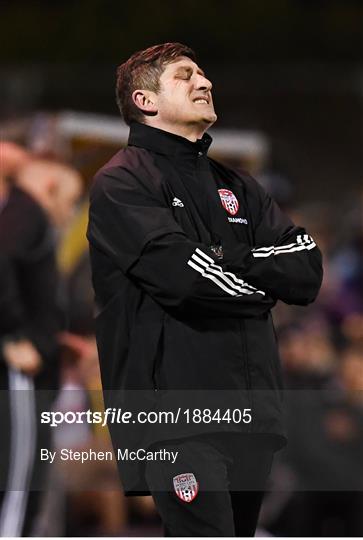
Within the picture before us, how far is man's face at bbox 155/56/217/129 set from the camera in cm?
263

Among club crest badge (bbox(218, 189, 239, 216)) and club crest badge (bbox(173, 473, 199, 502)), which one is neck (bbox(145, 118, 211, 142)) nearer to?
club crest badge (bbox(218, 189, 239, 216))

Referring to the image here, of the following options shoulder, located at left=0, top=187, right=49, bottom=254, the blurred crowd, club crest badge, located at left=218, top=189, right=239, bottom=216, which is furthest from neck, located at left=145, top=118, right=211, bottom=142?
shoulder, located at left=0, top=187, right=49, bottom=254

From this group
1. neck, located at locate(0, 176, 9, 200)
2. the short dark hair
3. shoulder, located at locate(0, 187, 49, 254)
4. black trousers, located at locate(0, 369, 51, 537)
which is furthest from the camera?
neck, located at locate(0, 176, 9, 200)

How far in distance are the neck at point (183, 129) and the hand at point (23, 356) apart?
1.98 m

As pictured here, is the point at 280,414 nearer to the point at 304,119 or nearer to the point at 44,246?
the point at 44,246

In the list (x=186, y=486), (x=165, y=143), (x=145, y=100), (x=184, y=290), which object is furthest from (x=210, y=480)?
(x=145, y=100)

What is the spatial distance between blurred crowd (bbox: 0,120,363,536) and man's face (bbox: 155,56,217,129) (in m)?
1.22

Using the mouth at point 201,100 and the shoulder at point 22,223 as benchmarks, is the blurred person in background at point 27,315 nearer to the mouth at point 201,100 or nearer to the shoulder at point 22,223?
the shoulder at point 22,223

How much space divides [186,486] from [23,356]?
210 cm

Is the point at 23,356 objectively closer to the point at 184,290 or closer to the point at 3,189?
the point at 3,189

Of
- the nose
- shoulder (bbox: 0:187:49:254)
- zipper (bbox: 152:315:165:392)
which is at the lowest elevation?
zipper (bbox: 152:315:165:392)

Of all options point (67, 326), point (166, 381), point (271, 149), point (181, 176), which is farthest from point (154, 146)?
point (271, 149)

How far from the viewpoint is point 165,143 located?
2639 mm

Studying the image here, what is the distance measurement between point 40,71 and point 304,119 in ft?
4.45
